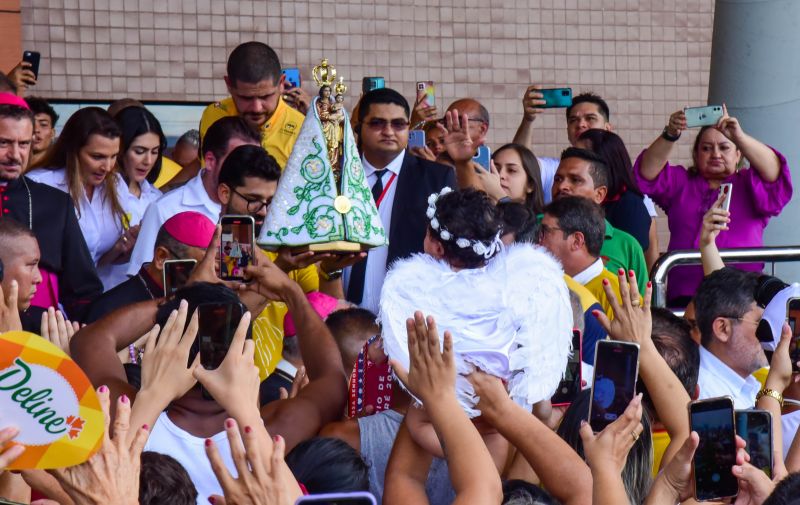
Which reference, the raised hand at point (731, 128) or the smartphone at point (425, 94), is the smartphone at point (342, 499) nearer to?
the raised hand at point (731, 128)

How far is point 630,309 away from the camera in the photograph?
153 inches

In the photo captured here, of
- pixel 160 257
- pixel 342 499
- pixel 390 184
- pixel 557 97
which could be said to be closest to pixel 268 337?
pixel 160 257

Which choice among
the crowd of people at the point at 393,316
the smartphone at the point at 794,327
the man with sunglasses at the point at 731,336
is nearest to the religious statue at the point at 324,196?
the crowd of people at the point at 393,316

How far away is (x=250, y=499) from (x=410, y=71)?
7.05m

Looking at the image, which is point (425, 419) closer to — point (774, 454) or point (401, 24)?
point (774, 454)

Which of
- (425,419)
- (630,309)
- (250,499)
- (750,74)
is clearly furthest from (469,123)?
(250,499)

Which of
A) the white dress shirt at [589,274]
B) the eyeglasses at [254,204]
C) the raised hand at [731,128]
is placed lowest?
the white dress shirt at [589,274]

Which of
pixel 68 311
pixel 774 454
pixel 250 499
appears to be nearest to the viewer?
pixel 250 499

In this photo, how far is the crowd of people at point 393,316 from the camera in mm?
3053

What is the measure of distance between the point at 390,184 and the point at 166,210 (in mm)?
978

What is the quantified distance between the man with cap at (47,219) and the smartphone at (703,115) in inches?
120

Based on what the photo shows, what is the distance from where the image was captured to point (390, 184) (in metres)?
5.86

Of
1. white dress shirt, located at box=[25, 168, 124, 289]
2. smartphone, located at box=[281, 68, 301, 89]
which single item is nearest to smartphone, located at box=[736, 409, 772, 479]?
white dress shirt, located at box=[25, 168, 124, 289]

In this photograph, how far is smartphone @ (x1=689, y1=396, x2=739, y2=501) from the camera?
10.0ft
